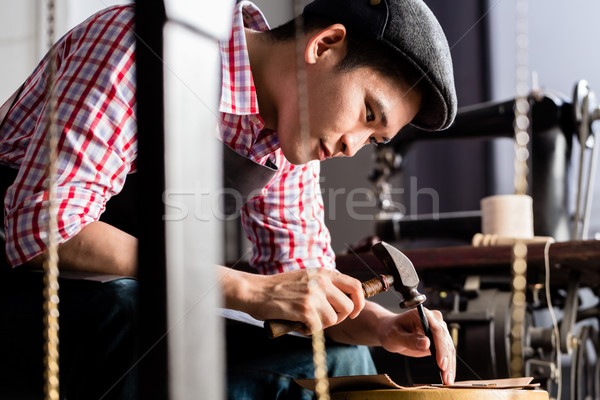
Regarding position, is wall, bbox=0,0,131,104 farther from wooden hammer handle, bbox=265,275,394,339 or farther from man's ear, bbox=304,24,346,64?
wooden hammer handle, bbox=265,275,394,339

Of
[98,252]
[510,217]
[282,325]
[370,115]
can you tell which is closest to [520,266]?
[510,217]

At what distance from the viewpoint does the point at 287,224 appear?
136cm

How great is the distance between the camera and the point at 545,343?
1415 millimetres

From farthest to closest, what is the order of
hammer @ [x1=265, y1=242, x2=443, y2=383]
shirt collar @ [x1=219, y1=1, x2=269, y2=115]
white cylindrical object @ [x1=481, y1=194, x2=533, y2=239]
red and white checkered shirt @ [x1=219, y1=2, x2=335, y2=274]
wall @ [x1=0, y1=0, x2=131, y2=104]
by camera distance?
wall @ [x1=0, y1=0, x2=131, y2=104], white cylindrical object @ [x1=481, y1=194, x2=533, y2=239], red and white checkered shirt @ [x1=219, y1=2, x2=335, y2=274], shirt collar @ [x1=219, y1=1, x2=269, y2=115], hammer @ [x1=265, y1=242, x2=443, y2=383]

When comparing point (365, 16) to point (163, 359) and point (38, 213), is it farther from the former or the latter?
point (163, 359)

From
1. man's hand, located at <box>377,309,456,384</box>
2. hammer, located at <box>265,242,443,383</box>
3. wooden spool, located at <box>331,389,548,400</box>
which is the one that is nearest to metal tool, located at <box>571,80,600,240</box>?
man's hand, located at <box>377,309,456,384</box>

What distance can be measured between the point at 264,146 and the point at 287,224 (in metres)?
0.20

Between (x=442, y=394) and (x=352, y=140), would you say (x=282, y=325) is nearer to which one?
(x=442, y=394)

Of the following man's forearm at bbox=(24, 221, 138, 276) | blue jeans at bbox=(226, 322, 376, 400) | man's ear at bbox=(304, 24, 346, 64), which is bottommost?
blue jeans at bbox=(226, 322, 376, 400)

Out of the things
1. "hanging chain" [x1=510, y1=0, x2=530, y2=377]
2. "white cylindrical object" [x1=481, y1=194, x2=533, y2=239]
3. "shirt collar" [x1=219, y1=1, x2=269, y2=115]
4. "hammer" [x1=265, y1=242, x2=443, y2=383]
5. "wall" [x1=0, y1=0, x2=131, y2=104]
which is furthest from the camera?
"wall" [x1=0, y1=0, x2=131, y2=104]

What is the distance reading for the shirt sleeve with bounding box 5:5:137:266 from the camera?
2.76 feet

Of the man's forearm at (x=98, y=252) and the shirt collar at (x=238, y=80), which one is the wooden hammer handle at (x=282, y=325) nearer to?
the man's forearm at (x=98, y=252)

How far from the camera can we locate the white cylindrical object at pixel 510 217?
1582 mm

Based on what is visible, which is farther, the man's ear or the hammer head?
the man's ear
